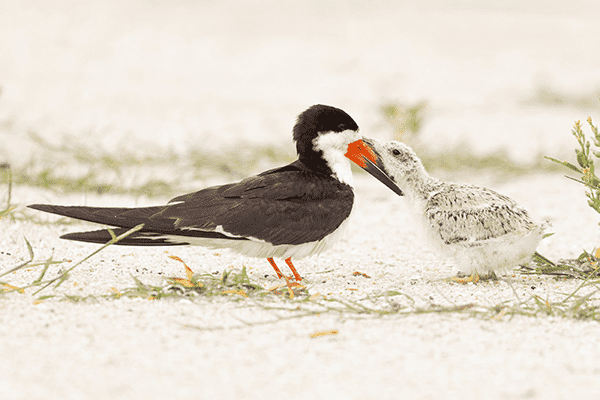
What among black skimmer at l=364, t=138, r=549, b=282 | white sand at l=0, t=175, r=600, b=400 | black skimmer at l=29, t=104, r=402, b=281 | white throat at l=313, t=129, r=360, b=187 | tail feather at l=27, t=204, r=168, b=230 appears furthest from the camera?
white throat at l=313, t=129, r=360, b=187

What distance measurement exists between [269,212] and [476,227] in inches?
40.2

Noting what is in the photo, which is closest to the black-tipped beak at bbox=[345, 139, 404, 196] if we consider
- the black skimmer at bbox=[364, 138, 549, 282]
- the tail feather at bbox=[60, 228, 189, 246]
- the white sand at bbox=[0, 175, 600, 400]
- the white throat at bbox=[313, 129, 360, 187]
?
the white throat at bbox=[313, 129, 360, 187]

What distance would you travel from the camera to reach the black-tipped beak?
3.77 meters

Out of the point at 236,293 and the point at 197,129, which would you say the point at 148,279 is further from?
the point at 197,129

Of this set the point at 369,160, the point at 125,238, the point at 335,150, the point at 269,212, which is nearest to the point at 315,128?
the point at 335,150

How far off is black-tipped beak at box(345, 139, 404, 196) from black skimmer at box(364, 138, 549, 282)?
0.18m

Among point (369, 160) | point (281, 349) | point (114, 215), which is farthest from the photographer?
point (369, 160)

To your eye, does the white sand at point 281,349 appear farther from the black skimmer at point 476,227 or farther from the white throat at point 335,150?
the white throat at point 335,150

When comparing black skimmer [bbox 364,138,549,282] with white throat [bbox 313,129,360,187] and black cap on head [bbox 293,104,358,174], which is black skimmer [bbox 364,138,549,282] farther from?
black cap on head [bbox 293,104,358,174]

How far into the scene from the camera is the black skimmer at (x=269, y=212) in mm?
3141

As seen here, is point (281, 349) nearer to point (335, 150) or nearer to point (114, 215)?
point (114, 215)

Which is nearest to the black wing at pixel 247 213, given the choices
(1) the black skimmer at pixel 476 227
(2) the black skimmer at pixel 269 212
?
(2) the black skimmer at pixel 269 212

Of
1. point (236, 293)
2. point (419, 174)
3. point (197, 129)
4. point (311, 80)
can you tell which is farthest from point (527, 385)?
point (311, 80)

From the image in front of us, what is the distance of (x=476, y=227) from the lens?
3.31 m
